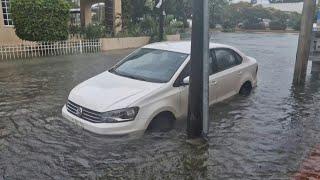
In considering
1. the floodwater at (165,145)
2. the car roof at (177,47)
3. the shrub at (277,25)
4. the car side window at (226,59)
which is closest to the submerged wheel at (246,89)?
the floodwater at (165,145)

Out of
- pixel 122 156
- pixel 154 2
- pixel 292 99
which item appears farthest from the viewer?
pixel 154 2

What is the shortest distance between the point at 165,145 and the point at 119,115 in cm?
93

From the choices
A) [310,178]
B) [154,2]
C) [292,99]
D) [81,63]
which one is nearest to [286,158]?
[310,178]

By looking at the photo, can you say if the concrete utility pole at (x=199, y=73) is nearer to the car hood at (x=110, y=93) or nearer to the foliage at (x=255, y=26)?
the car hood at (x=110, y=93)

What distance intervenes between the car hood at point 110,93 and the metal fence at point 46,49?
438 inches

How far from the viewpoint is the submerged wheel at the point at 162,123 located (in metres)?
6.51

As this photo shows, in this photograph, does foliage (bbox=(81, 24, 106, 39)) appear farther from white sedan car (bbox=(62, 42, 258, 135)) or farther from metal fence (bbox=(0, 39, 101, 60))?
white sedan car (bbox=(62, 42, 258, 135))

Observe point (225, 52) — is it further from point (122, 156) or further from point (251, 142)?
point (122, 156)

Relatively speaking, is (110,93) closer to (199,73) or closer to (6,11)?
(199,73)

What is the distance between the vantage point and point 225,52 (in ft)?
27.9

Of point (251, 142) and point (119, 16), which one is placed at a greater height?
point (119, 16)

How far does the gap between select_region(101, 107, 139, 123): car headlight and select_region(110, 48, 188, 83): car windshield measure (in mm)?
1031

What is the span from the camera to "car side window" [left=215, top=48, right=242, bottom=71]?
321 inches

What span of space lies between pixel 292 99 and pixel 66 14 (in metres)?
11.6
